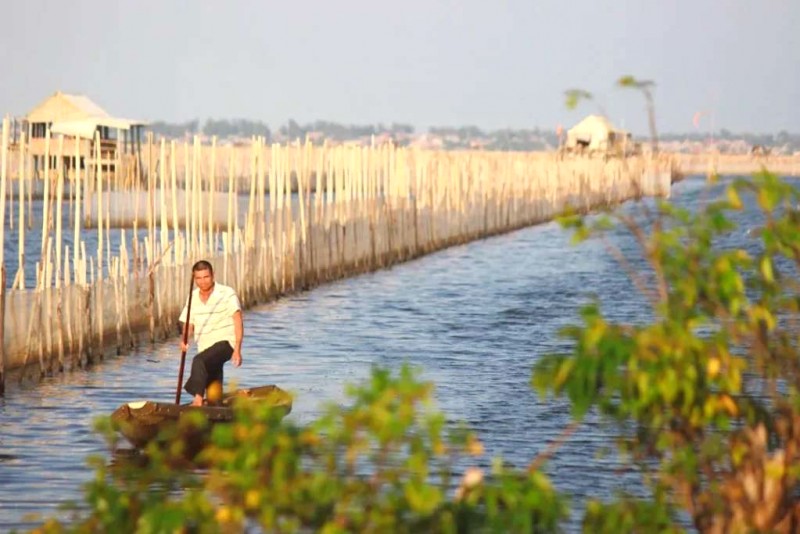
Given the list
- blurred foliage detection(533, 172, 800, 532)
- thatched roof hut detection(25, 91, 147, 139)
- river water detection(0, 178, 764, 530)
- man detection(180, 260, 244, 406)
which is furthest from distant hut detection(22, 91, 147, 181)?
blurred foliage detection(533, 172, 800, 532)

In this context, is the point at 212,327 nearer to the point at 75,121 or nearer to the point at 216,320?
the point at 216,320

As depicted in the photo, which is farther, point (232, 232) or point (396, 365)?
point (232, 232)

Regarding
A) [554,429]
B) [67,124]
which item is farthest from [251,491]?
[67,124]

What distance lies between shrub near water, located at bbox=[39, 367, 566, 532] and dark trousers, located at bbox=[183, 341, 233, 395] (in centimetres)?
818

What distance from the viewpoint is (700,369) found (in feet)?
20.6

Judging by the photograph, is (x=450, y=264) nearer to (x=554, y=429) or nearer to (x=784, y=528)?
(x=554, y=429)

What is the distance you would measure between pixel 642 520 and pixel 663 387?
1.93ft

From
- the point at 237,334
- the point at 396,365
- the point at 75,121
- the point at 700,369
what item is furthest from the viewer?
the point at 75,121

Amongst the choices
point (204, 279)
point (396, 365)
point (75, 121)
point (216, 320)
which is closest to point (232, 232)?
point (396, 365)

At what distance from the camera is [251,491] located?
5328 millimetres

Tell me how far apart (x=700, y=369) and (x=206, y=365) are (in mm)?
8194

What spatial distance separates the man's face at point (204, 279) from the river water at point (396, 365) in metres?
1.58

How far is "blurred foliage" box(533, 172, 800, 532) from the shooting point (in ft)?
20.0

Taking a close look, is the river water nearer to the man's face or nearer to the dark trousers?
the dark trousers
